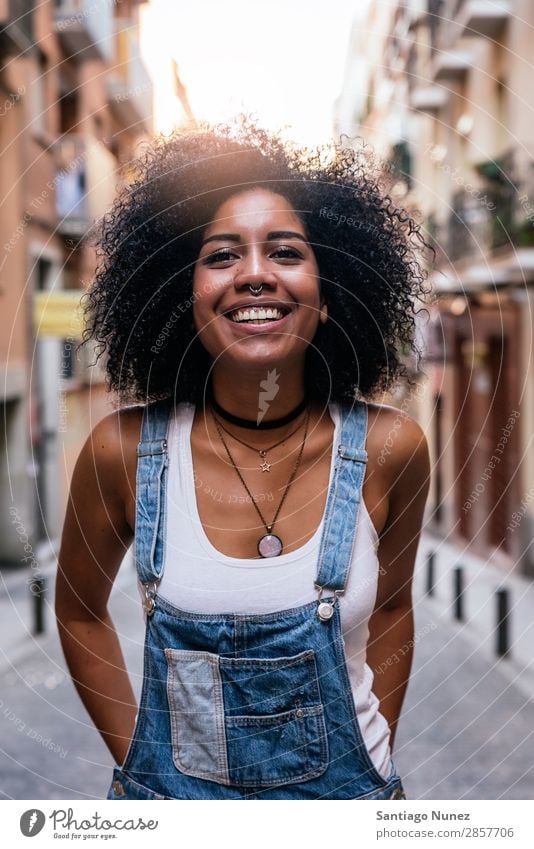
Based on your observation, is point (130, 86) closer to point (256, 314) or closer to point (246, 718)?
point (256, 314)

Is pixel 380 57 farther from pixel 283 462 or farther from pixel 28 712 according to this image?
pixel 28 712

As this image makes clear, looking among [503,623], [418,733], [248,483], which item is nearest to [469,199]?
[503,623]

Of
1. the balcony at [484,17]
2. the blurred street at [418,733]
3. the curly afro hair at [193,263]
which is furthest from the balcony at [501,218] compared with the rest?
the curly afro hair at [193,263]

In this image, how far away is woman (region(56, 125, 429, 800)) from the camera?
1.48 meters

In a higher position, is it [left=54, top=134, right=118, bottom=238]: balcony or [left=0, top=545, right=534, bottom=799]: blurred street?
[left=54, top=134, right=118, bottom=238]: balcony

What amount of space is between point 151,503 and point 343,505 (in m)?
0.26

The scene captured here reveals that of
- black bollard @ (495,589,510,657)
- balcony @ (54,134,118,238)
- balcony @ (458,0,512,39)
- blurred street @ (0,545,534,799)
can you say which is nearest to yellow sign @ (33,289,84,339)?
balcony @ (54,134,118,238)

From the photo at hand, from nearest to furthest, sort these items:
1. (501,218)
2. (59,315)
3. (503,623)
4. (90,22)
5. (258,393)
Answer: (258,393), (90,22), (59,315), (503,623), (501,218)

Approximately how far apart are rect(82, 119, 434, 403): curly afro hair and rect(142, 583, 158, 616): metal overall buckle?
295 millimetres

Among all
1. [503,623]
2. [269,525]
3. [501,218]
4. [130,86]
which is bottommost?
[503,623]

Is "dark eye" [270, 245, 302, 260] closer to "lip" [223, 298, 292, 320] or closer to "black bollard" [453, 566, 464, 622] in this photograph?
"lip" [223, 298, 292, 320]

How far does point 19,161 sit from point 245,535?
5.02 metres

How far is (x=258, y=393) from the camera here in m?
1.58
